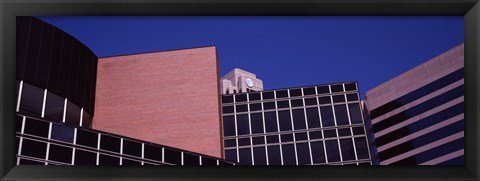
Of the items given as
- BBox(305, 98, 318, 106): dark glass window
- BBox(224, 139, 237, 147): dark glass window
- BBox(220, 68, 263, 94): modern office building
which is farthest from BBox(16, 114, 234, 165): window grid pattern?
BBox(220, 68, 263, 94): modern office building

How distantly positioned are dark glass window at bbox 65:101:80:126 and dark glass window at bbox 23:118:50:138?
7.27 metres

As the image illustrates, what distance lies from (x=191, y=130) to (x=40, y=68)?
60.8 feet

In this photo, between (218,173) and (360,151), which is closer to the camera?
(218,173)

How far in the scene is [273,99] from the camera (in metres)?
62.2

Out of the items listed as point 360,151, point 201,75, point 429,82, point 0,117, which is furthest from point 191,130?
point 429,82

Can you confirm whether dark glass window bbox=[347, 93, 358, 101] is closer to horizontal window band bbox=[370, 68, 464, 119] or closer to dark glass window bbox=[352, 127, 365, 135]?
dark glass window bbox=[352, 127, 365, 135]

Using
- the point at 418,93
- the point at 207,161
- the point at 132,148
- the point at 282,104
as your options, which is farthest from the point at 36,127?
the point at 418,93

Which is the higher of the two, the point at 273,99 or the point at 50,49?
the point at 273,99

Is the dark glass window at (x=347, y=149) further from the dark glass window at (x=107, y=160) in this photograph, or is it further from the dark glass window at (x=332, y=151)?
the dark glass window at (x=107, y=160)

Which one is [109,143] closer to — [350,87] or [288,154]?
[288,154]

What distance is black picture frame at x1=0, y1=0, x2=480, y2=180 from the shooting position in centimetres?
915

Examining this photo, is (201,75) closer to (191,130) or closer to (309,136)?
(191,130)
